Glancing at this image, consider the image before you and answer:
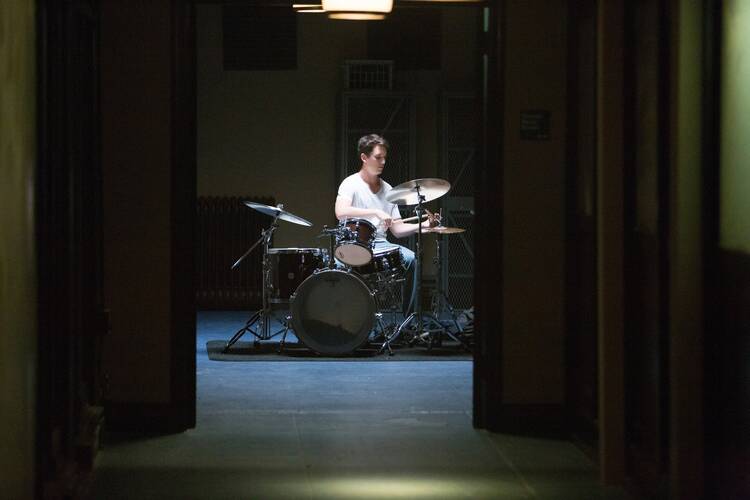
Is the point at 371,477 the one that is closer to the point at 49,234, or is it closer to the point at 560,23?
the point at 49,234

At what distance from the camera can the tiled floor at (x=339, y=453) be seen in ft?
12.7

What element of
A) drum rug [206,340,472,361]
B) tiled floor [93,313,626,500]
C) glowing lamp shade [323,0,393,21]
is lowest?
drum rug [206,340,472,361]

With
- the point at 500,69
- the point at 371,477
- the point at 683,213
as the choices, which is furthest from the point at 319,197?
the point at 683,213

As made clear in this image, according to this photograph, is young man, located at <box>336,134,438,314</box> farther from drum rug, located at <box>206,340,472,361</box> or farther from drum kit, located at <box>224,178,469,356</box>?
drum rug, located at <box>206,340,472,361</box>

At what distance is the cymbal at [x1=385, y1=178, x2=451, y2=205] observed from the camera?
7305 mm

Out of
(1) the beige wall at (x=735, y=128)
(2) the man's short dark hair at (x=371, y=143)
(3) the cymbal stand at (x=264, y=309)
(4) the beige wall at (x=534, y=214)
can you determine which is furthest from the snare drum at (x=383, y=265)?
(1) the beige wall at (x=735, y=128)

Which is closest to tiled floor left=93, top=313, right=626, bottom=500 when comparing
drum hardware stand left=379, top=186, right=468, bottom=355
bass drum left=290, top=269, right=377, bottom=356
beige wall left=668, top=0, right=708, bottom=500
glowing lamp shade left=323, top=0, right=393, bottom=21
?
beige wall left=668, top=0, right=708, bottom=500

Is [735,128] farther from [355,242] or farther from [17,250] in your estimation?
[355,242]

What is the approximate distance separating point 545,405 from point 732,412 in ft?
5.75

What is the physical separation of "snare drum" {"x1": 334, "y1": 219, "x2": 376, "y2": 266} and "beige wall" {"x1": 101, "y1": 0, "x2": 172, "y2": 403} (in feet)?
8.43

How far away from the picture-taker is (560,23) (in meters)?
4.85

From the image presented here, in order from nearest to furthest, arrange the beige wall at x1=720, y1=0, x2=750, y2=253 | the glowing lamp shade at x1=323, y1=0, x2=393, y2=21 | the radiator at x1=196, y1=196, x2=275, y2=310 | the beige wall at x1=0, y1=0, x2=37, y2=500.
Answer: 1. the beige wall at x1=0, y1=0, x2=37, y2=500
2. the beige wall at x1=720, y1=0, x2=750, y2=253
3. the glowing lamp shade at x1=323, y1=0, x2=393, y2=21
4. the radiator at x1=196, y1=196, x2=275, y2=310

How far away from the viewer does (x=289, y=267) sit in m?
7.66

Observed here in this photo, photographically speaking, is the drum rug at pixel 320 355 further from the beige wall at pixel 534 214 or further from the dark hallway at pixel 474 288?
the beige wall at pixel 534 214
